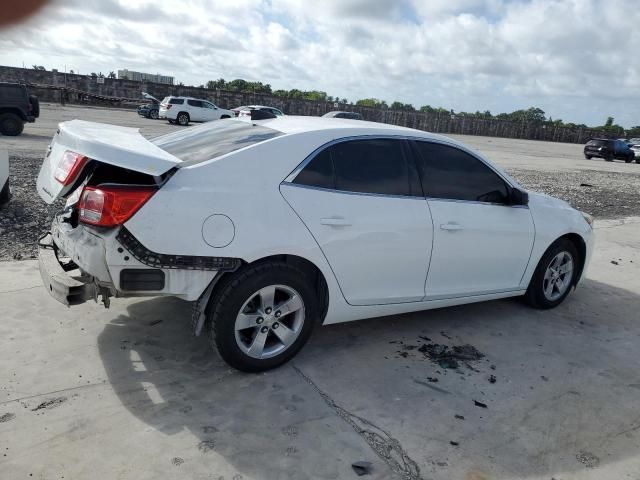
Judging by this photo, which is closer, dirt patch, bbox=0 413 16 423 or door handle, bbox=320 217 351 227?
dirt patch, bbox=0 413 16 423

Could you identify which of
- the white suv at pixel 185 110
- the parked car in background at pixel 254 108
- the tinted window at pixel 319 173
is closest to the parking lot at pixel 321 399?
the tinted window at pixel 319 173

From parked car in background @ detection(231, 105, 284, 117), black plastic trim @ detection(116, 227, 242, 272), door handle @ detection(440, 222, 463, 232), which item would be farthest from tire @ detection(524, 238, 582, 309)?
black plastic trim @ detection(116, 227, 242, 272)

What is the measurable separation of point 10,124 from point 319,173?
16.3m

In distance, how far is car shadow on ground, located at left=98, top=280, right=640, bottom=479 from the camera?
2920mm

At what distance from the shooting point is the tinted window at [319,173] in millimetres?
3615

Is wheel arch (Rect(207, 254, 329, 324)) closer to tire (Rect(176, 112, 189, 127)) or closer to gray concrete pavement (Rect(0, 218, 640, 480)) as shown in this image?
gray concrete pavement (Rect(0, 218, 640, 480))

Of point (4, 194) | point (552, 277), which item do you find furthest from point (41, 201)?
point (552, 277)

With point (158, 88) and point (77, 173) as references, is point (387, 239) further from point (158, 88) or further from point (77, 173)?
point (158, 88)

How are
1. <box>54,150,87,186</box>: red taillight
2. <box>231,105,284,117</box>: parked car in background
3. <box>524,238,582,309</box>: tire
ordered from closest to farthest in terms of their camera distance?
<box>54,150,87,186</box>: red taillight, <box>231,105,284,117</box>: parked car in background, <box>524,238,582,309</box>: tire

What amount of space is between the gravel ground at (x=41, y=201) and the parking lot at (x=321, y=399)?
1.41 m

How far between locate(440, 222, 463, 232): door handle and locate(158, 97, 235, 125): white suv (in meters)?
30.0

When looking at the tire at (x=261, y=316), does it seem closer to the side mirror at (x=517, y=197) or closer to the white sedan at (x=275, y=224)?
the white sedan at (x=275, y=224)

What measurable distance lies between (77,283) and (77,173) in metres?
0.68

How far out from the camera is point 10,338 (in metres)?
3.83
